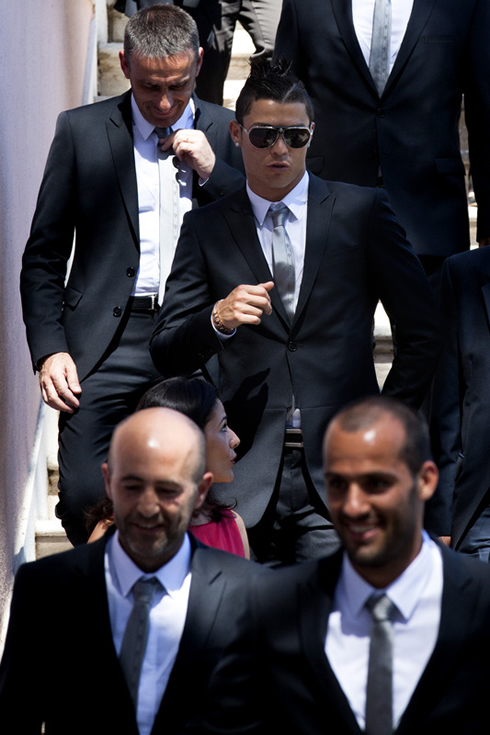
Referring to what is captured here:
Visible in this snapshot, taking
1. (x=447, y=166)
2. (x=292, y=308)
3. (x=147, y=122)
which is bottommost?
(x=292, y=308)

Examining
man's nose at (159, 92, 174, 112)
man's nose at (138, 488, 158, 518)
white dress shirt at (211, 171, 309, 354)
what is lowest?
man's nose at (138, 488, 158, 518)

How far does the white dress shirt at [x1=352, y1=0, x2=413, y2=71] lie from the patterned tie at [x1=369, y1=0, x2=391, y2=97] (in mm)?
16

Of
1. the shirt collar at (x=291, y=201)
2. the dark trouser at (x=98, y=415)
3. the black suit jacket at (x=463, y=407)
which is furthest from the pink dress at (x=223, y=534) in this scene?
the shirt collar at (x=291, y=201)

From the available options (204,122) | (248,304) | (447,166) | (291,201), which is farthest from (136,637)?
(447,166)

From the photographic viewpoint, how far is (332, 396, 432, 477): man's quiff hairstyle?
8.40ft

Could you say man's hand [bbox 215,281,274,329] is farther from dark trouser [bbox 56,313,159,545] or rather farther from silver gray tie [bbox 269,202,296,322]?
dark trouser [bbox 56,313,159,545]

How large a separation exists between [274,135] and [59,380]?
3.32ft

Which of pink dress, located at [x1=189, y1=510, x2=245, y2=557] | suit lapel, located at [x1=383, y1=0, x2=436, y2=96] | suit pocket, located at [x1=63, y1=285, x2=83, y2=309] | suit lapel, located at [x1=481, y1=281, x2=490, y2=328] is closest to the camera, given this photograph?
pink dress, located at [x1=189, y1=510, x2=245, y2=557]

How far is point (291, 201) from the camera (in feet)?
12.6

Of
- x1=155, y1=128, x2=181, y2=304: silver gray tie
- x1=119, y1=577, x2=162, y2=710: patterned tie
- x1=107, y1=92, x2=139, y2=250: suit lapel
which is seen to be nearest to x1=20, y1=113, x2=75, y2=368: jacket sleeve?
x1=107, y1=92, x2=139, y2=250: suit lapel

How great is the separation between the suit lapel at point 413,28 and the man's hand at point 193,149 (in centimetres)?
82

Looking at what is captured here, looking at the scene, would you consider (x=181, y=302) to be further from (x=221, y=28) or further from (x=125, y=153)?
(x=221, y=28)

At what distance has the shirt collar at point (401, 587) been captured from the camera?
99.6 inches

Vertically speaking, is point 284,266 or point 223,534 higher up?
point 284,266
